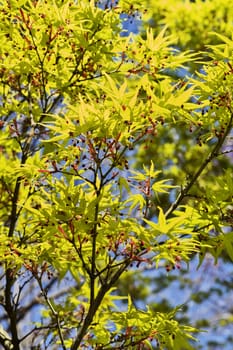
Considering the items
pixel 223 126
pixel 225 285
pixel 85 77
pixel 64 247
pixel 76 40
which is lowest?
pixel 225 285

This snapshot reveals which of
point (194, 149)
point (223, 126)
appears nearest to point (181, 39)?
point (194, 149)

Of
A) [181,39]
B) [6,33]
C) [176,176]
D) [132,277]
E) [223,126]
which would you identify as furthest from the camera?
[132,277]

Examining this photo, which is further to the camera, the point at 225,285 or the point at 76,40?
the point at 225,285

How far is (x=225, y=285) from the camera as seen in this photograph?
7.70m

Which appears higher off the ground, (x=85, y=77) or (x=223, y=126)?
(x=85, y=77)

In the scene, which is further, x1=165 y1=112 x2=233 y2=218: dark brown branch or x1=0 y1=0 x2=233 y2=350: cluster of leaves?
x1=165 y1=112 x2=233 y2=218: dark brown branch

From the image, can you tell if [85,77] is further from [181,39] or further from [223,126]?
[181,39]

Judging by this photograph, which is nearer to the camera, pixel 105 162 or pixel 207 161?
pixel 105 162

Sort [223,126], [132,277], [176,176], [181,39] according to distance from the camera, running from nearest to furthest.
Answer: [223,126] < [181,39] < [176,176] < [132,277]

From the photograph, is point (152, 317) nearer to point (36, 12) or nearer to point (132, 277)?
point (36, 12)

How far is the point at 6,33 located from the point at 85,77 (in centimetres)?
49

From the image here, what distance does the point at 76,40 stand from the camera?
2.90 metres

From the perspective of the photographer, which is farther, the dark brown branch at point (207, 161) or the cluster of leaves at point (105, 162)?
the dark brown branch at point (207, 161)

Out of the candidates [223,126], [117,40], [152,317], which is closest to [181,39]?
[117,40]
